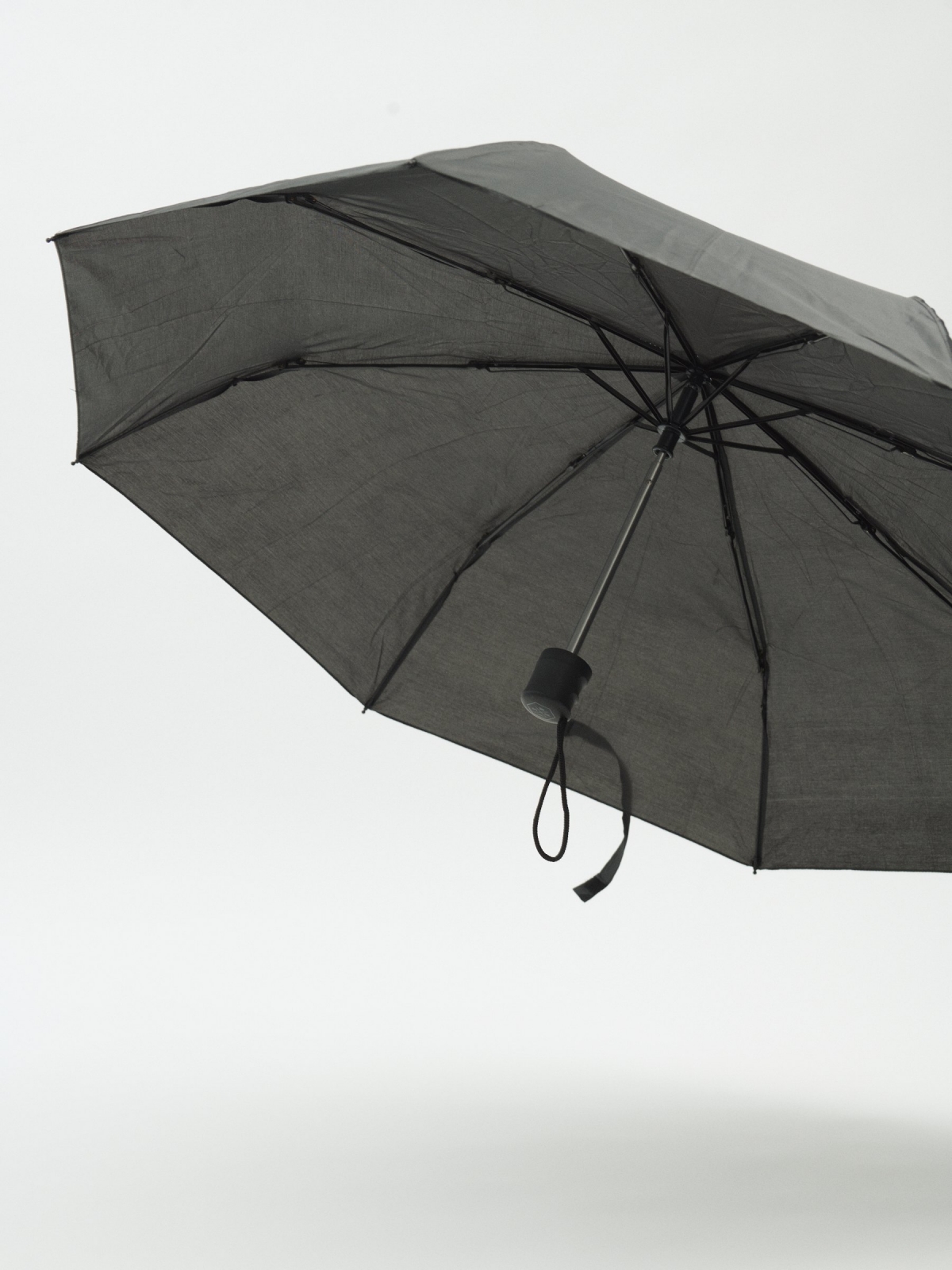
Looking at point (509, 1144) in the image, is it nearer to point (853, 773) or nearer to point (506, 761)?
point (506, 761)

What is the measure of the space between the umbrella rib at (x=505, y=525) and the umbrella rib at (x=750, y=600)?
0.18m

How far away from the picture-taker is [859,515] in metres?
2.51

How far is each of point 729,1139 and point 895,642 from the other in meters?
1.28

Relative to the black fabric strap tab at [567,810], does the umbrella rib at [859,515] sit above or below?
above

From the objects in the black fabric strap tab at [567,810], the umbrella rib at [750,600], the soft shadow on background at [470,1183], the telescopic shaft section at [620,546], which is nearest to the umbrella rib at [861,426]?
the umbrella rib at [750,600]

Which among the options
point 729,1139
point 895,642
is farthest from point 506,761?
point 729,1139

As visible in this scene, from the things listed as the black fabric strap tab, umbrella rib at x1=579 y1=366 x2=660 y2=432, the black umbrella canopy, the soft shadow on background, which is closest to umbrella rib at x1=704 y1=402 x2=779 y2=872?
the black umbrella canopy

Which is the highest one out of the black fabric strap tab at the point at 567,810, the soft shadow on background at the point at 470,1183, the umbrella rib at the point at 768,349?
the umbrella rib at the point at 768,349

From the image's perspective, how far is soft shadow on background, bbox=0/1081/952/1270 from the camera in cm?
240

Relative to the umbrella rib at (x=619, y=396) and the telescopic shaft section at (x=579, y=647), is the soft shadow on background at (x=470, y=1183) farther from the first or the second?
the umbrella rib at (x=619, y=396)

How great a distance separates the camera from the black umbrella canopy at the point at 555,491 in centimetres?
227

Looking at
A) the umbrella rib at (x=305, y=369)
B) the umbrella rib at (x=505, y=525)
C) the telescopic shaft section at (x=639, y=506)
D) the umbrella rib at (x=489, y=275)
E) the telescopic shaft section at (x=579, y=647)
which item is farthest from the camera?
the umbrella rib at (x=505, y=525)

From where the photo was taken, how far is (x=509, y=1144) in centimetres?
297

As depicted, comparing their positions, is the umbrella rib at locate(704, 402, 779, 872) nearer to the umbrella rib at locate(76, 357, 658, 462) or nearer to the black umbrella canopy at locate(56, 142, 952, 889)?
the black umbrella canopy at locate(56, 142, 952, 889)
